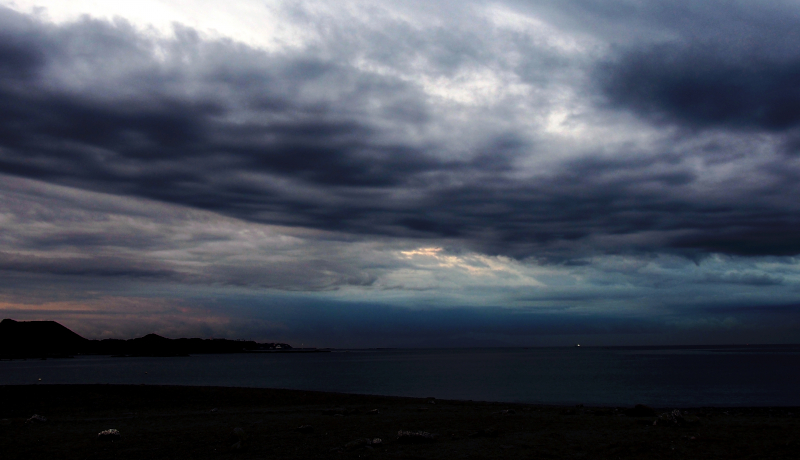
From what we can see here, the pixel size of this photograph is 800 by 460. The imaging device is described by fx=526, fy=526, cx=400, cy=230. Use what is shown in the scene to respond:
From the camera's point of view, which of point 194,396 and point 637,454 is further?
point 194,396

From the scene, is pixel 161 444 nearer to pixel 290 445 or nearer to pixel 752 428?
pixel 290 445

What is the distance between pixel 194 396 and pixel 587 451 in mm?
32620

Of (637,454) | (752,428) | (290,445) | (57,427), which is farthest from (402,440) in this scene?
(57,427)

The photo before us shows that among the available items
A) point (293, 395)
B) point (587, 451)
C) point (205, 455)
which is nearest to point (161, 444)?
point (205, 455)

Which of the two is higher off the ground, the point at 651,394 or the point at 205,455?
the point at 205,455

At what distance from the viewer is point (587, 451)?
16.5 meters

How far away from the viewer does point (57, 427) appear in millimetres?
23297

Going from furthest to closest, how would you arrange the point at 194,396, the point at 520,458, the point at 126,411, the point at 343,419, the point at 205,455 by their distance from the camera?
the point at 194,396
the point at 126,411
the point at 343,419
the point at 205,455
the point at 520,458

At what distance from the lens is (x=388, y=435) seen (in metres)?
20.0

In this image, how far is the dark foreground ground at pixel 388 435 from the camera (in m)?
16.5

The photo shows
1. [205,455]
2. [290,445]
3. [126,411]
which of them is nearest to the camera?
[205,455]

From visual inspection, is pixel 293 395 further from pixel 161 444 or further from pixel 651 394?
pixel 651 394

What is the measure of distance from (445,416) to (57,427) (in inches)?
695

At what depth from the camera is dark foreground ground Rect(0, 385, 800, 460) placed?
16.5m
